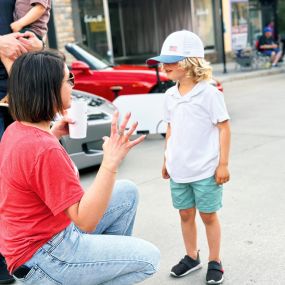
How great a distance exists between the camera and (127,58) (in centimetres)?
2069

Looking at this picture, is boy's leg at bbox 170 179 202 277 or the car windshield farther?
the car windshield

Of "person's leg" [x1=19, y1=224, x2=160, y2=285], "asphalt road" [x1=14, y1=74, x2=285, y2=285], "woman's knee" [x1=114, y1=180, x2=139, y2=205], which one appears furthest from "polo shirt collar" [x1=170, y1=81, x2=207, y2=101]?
"asphalt road" [x1=14, y1=74, x2=285, y2=285]

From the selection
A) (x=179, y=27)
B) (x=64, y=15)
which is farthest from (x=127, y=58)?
(x=64, y=15)

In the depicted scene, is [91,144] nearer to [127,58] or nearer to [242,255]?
[242,255]

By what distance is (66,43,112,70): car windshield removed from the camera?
8.43 metres

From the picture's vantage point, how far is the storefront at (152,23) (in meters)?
20.2

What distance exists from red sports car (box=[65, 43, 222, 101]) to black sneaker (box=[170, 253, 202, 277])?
4.77 metres

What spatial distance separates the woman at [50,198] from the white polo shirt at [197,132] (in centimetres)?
68

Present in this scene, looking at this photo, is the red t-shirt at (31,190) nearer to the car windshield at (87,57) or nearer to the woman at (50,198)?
the woman at (50,198)

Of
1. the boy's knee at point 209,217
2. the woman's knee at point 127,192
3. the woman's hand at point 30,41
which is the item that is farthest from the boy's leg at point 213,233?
the woman's hand at point 30,41

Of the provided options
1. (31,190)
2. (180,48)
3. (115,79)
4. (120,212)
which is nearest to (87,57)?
(115,79)

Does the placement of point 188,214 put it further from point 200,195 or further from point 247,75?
point 247,75

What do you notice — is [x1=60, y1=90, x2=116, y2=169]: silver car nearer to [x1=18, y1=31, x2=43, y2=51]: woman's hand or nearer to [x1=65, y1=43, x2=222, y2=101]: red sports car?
[x1=65, y1=43, x2=222, y2=101]: red sports car

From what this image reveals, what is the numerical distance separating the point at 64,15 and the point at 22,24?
44.8ft
